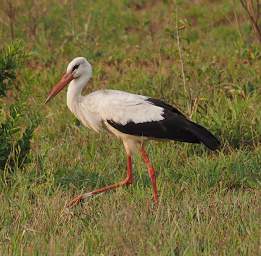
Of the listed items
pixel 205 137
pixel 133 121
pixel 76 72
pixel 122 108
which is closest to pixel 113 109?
pixel 122 108

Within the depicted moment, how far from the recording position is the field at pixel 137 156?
4.88m

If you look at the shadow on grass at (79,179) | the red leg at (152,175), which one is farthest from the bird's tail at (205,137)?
the shadow on grass at (79,179)

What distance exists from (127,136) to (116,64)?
3.71 metres

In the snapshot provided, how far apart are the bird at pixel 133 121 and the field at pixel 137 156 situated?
32 centimetres

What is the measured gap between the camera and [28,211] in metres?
5.47

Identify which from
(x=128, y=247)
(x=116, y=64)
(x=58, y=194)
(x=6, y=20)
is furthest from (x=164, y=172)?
(x=6, y=20)

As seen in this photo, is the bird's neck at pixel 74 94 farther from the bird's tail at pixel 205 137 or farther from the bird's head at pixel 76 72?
the bird's tail at pixel 205 137

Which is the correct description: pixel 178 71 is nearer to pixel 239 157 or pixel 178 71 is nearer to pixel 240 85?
pixel 240 85

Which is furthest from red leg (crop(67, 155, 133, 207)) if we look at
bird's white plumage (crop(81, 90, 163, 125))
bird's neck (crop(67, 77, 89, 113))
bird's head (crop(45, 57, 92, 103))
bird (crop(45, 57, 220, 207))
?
bird's head (crop(45, 57, 92, 103))

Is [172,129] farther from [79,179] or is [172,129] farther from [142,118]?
[79,179]

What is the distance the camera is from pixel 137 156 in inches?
270

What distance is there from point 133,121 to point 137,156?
741 millimetres

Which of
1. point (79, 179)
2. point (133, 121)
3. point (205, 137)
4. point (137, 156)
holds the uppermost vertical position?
point (133, 121)

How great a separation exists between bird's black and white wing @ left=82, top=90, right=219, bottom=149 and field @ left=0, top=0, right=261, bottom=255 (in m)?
0.39
